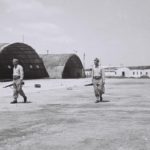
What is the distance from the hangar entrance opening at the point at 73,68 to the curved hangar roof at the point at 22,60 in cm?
799

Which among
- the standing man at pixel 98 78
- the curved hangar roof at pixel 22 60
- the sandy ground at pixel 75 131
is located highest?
the curved hangar roof at pixel 22 60

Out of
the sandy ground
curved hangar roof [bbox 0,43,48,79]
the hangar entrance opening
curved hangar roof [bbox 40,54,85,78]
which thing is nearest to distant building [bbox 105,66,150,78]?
the hangar entrance opening

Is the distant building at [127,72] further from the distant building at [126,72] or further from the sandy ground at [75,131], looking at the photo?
the sandy ground at [75,131]

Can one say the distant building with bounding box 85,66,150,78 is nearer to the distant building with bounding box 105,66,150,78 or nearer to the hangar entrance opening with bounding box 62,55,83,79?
the distant building with bounding box 105,66,150,78

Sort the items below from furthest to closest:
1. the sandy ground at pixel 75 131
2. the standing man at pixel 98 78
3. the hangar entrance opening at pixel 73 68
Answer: the hangar entrance opening at pixel 73 68 < the standing man at pixel 98 78 < the sandy ground at pixel 75 131

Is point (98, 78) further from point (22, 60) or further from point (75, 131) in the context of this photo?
point (22, 60)

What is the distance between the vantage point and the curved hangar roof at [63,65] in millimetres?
61094

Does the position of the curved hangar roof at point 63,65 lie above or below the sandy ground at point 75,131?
above

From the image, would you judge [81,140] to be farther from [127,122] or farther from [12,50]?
[12,50]

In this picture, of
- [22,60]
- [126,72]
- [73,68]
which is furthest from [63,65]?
[126,72]

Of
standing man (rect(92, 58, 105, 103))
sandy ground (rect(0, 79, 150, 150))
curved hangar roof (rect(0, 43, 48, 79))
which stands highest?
curved hangar roof (rect(0, 43, 48, 79))

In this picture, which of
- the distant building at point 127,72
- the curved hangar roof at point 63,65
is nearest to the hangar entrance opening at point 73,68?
the curved hangar roof at point 63,65

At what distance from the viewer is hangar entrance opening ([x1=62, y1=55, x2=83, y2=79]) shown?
63.0 meters

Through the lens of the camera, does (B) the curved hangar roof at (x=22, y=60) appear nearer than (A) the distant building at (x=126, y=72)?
Yes
